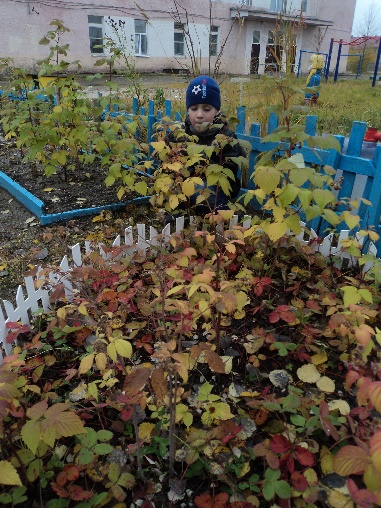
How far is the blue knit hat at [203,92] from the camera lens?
2951 mm

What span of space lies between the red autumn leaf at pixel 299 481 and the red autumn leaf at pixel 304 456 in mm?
40

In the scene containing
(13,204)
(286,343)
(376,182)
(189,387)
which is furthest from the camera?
(13,204)

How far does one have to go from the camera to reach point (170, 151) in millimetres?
2668

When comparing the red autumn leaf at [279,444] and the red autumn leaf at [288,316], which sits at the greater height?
the red autumn leaf at [288,316]

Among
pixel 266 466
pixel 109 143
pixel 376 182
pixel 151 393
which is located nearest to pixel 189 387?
pixel 151 393

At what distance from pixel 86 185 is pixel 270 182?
9.48 ft

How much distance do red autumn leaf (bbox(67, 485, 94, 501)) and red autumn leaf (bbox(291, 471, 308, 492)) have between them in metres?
0.67

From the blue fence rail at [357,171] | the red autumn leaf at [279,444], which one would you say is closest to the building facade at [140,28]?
the blue fence rail at [357,171]

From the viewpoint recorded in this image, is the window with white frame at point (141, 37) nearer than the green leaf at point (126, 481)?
No

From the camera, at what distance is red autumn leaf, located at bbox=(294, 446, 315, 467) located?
4.17ft

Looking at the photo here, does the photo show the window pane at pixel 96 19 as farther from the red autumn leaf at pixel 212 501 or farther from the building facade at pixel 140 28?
the red autumn leaf at pixel 212 501

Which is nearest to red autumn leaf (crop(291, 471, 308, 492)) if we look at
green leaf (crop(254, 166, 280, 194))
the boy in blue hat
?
green leaf (crop(254, 166, 280, 194))

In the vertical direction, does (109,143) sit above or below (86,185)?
above

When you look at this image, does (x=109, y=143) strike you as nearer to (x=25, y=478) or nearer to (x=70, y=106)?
(x=70, y=106)
